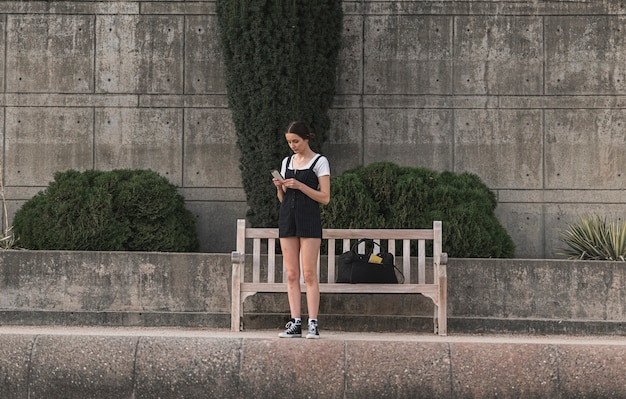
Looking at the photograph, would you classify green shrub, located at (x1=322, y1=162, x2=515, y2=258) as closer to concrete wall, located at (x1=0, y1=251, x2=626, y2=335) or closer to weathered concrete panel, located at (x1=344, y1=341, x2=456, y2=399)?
concrete wall, located at (x1=0, y1=251, x2=626, y2=335)

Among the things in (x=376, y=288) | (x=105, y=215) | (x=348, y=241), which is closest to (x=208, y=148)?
(x=105, y=215)

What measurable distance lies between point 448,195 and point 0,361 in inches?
217

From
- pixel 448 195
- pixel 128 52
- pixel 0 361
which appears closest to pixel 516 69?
pixel 448 195

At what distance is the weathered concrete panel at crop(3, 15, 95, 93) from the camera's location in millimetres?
13195

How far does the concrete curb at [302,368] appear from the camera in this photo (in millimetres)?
7922

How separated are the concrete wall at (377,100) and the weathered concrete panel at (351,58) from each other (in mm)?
19

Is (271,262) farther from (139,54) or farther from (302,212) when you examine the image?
(139,54)

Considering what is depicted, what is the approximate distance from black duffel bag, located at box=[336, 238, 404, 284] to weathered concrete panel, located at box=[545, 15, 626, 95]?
15.3ft

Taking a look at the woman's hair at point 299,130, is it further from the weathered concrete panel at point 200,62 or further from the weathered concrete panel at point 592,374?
the weathered concrete panel at point 200,62

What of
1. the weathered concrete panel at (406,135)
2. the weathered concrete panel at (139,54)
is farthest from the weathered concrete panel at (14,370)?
the weathered concrete panel at (406,135)

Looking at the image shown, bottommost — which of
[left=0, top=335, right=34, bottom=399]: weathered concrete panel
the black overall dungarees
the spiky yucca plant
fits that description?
[left=0, top=335, right=34, bottom=399]: weathered concrete panel

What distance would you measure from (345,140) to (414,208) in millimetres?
2198

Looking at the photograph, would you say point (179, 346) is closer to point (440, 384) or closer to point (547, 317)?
point (440, 384)

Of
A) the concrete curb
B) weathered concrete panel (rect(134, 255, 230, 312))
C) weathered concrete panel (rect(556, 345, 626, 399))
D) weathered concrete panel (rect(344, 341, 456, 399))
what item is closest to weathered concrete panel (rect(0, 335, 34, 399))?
the concrete curb
